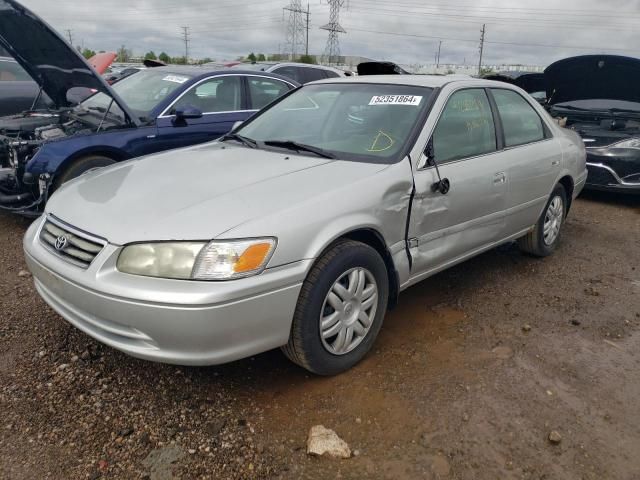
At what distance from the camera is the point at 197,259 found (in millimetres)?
2268

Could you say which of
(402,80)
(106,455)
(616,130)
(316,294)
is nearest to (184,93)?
(402,80)

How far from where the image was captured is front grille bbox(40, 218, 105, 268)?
2438mm

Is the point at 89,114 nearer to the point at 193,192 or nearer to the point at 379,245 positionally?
the point at 193,192

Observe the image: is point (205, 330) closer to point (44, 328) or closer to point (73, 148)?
point (44, 328)

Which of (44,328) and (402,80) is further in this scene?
(402,80)

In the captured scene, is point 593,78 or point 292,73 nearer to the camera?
point 593,78

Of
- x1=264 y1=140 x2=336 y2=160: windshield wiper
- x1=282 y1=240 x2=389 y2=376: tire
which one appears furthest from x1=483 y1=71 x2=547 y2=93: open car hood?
x1=282 y1=240 x2=389 y2=376: tire

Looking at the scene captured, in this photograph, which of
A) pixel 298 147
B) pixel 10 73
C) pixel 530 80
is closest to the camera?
pixel 298 147

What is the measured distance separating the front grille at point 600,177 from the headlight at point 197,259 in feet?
20.0

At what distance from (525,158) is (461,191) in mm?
1018

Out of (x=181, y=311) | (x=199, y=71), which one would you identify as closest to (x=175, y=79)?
(x=199, y=71)

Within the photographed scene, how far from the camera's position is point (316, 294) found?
8.29 feet

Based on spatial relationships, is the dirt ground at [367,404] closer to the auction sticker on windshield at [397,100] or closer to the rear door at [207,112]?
the auction sticker on windshield at [397,100]

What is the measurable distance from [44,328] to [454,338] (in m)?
2.50
